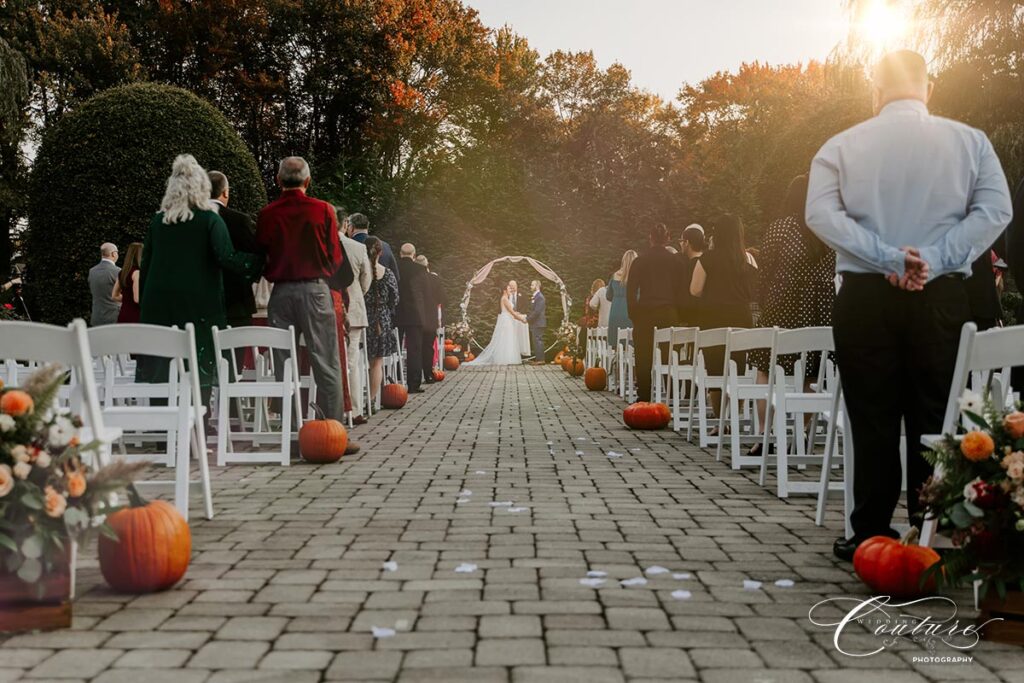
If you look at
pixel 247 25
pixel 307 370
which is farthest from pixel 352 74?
pixel 307 370

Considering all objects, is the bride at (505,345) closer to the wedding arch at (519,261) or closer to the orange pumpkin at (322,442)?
the wedding arch at (519,261)

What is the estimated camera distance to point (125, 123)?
2134 cm

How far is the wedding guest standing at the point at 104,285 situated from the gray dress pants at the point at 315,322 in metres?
5.02

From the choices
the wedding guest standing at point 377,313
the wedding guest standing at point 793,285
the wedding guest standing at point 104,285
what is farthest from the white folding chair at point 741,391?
the wedding guest standing at point 104,285

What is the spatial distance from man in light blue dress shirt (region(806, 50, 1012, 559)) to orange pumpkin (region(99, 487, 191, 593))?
9.38 ft

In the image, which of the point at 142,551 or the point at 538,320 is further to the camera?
the point at 538,320

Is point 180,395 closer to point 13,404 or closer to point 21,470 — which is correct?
point 13,404

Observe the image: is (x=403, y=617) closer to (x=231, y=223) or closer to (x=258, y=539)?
(x=258, y=539)

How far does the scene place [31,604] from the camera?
3.88 metres

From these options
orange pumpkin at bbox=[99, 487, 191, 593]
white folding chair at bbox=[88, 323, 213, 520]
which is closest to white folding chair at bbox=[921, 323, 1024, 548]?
orange pumpkin at bbox=[99, 487, 191, 593]

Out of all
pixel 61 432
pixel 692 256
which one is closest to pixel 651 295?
pixel 692 256

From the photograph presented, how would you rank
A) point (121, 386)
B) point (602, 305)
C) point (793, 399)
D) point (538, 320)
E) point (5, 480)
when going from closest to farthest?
1. point (5, 480)
2. point (793, 399)
3. point (121, 386)
4. point (602, 305)
5. point (538, 320)

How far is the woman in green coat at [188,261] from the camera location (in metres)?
8.71

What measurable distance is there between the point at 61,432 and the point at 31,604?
0.59 m
